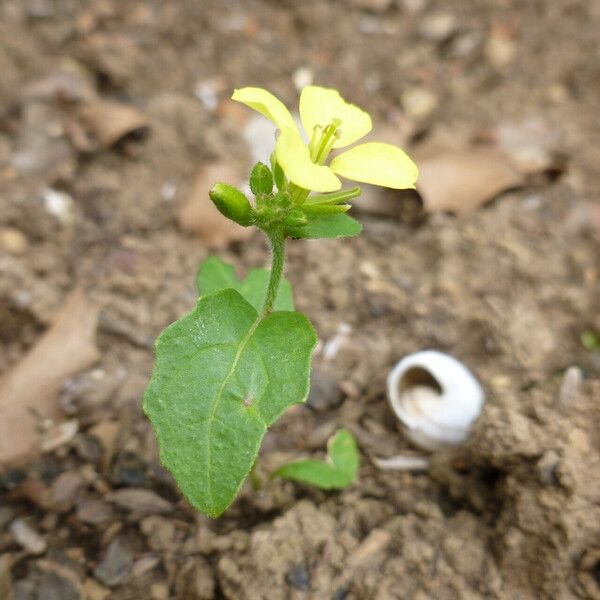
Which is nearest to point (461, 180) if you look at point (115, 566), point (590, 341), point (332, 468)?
point (590, 341)

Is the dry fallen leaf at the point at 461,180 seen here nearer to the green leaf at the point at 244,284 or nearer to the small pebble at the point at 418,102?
the small pebble at the point at 418,102

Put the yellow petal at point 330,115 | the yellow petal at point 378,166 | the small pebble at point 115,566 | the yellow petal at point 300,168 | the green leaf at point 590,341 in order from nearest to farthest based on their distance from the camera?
1. the yellow petal at point 300,168
2. the yellow petal at point 378,166
3. the yellow petal at point 330,115
4. the small pebble at point 115,566
5. the green leaf at point 590,341

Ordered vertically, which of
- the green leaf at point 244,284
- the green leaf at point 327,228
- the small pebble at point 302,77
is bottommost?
the small pebble at point 302,77

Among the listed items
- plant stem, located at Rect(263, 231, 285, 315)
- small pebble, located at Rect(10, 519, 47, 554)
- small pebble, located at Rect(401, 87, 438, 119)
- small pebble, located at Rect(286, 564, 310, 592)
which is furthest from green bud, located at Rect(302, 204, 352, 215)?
small pebble, located at Rect(401, 87, 438, 119)

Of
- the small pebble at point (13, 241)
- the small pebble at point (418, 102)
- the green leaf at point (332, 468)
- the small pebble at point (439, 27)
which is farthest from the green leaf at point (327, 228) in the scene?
the small pebble at point (439, 27)

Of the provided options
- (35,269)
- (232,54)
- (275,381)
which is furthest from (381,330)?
(232,54)

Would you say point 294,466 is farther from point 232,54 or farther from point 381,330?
point 232,54
